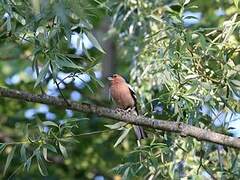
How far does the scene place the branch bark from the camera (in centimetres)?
382

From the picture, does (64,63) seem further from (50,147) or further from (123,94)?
(123,94)

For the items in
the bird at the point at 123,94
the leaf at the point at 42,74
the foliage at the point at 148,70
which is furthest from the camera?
the bird at the point at 123,94

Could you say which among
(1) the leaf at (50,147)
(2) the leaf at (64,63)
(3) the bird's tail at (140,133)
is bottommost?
(1) the leaf at (50,147)

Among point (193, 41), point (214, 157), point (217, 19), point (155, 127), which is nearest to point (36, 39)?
point (155, 127)

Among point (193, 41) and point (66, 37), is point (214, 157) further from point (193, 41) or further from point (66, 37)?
point (66, 37)

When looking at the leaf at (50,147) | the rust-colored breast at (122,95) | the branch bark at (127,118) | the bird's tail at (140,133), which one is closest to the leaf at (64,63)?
the branch bark at (127,118)

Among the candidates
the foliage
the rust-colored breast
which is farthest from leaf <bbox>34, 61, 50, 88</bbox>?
the rust-colored breast

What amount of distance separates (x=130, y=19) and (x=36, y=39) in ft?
7.56

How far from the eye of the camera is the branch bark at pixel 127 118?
12.5ft

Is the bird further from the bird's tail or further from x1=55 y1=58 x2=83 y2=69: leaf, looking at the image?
x1=55 y1=58 x2=83 y2=69: leaf

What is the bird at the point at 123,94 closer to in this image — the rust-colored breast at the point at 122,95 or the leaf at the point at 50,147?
the rust-colored breast at the point at 122,95

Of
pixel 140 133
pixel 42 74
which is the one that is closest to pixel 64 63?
pixel 42 74

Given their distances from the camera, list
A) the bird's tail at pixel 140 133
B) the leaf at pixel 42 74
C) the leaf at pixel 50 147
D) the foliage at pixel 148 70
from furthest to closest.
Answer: the bird's tail at pixel 140 133
the leaf at pixel 50 147
the foliage at pixel 148 70
the leaf at pixel 42 74

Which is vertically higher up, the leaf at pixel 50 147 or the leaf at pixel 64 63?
the leaf at pixel 64 63
